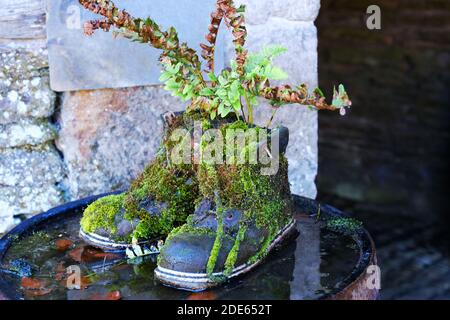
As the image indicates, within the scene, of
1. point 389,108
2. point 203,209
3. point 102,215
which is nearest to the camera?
point 203,209

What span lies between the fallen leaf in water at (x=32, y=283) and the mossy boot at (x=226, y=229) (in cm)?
23

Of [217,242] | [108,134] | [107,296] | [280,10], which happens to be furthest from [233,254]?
[280,10]

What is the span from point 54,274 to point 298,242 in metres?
0.52

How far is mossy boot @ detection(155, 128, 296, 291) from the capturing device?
3.97 feet

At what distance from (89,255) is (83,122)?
0.47 m

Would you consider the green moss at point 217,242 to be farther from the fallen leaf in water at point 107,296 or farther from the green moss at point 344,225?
the green moss at point 344,225

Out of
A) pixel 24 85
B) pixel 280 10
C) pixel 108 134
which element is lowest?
pixel 108 134

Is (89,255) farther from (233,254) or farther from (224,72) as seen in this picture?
(224,72)

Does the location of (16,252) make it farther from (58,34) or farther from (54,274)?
(58,34)

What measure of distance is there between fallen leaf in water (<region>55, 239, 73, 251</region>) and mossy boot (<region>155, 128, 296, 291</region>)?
0.29 m

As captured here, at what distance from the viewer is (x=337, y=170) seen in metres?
3.76

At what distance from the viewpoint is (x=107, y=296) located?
3.99ft

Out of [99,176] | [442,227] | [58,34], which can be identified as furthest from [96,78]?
[442,227]
